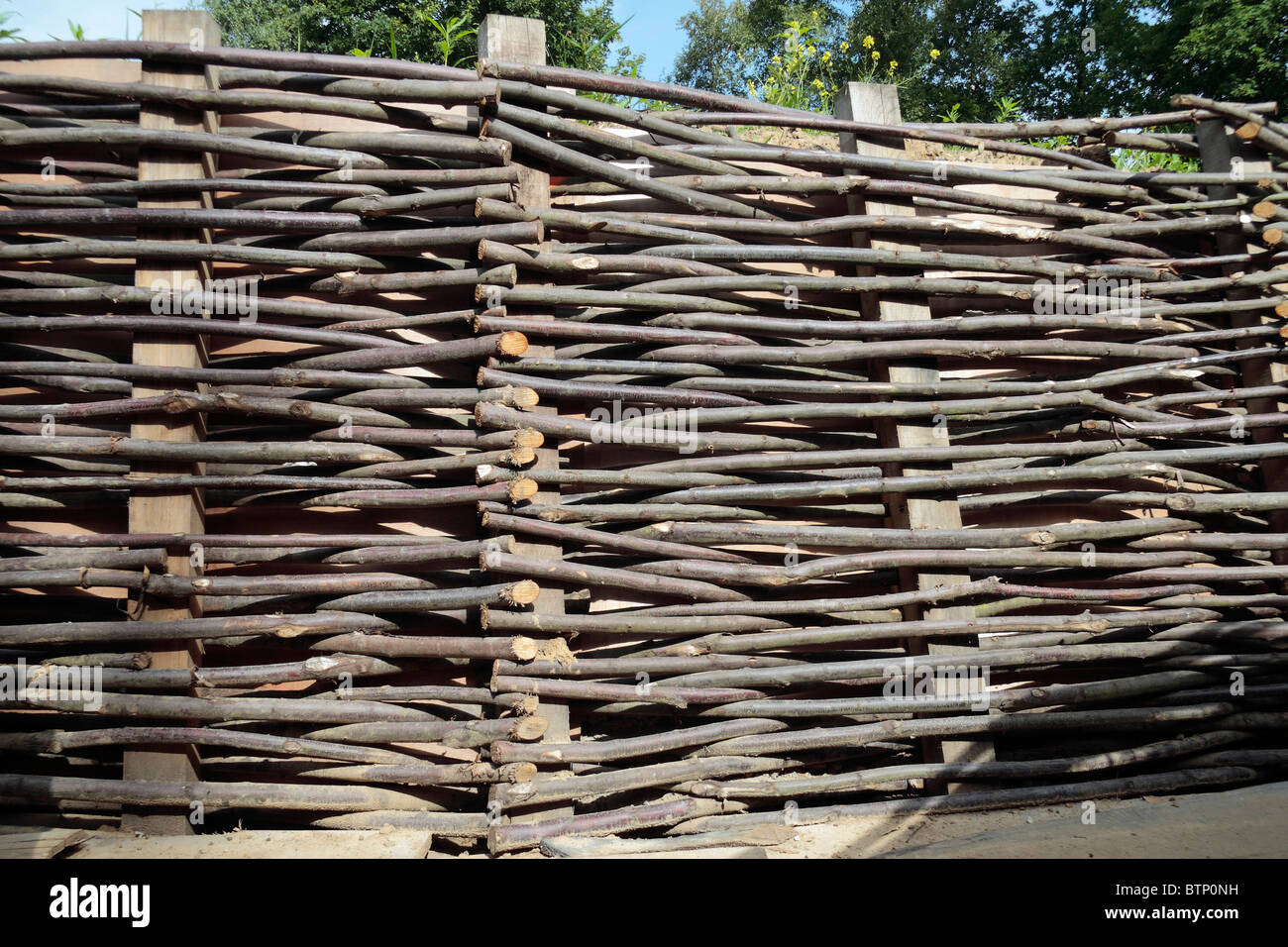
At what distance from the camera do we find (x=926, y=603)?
2898 millimetres

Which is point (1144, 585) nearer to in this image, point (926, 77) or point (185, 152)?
point (185, 152)

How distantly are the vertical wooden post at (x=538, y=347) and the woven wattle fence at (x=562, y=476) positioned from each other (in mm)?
15

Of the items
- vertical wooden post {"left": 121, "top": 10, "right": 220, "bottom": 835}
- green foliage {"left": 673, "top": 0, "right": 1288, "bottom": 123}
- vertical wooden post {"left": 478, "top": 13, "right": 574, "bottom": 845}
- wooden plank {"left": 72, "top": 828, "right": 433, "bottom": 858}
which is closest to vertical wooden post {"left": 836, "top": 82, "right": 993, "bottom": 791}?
vertical wooden post {"left": 478, "top": 13, "right": 574, "bottom": 845}

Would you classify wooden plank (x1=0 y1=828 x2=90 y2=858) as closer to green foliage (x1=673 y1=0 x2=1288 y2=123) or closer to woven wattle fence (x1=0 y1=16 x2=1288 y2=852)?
woven wattle fence (x1=0 y1=16 x2=1288 y2=852)

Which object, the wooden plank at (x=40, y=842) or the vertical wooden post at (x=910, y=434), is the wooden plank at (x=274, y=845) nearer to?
the wooden plank at (x=40, y=842)

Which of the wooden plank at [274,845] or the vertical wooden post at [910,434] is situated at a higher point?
the vertical wooden post at [910,434]

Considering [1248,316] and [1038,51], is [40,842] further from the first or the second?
[1038,51]

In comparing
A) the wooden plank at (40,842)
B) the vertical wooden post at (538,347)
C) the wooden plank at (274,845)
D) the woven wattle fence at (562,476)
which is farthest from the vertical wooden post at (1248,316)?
the wooden plank at (40,842)

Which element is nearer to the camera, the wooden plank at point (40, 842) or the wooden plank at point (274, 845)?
the wooden plank at point (40, 842)

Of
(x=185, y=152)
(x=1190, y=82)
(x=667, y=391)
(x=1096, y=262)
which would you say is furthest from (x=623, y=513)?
(x=1190, y=82)

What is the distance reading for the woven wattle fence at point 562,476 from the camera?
8.39 feet

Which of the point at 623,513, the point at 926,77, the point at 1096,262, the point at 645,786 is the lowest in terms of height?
the point at 645,786

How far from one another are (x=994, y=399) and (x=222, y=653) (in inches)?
113

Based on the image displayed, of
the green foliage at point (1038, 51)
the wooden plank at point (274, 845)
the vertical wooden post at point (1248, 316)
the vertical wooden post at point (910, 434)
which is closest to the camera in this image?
the wooden plank at point (274, 845)
